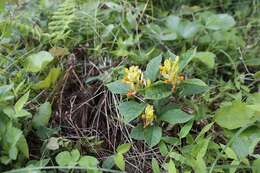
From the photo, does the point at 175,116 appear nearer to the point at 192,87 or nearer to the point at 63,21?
the point at 192,87

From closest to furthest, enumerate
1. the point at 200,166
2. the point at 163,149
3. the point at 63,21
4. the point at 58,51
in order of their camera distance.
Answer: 1. the point at 200,166
2. the point at 163,149
3. the point at 58,51
4. the point at 63,21

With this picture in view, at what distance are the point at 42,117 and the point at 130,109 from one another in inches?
10.0

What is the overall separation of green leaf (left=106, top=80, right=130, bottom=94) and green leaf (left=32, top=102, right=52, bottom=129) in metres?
0.19

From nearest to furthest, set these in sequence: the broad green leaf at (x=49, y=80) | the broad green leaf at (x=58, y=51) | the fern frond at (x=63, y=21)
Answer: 1. the broad green leaf at (x=49, y=80)
2. the broad green leaf at (x=58, y=51)
3. the fern frond at (x=63, y=21)

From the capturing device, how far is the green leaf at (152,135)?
3.85 ft

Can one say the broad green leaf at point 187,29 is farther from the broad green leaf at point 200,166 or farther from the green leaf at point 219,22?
the broad green leaf at point 200,166

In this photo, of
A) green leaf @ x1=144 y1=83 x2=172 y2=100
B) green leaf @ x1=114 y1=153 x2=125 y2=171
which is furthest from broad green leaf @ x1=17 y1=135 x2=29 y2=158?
green leaf @ x1=144 y1=83 x2=172 y2=100

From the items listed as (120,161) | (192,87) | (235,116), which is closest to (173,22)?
(192,87)

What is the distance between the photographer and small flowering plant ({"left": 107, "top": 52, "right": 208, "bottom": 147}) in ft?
3.93

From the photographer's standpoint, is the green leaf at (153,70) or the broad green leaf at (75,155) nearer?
the broad green leaf at (75,155)

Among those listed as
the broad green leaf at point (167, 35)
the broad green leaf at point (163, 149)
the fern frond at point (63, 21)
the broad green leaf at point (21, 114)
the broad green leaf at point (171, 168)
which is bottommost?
the broad green leaf at point (163, 149)

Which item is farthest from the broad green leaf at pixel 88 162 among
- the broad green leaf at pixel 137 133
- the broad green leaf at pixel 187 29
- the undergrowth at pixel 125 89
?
the broad green leaf at pixel 187 29

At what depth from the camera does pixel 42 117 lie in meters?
1.25

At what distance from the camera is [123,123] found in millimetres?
1313
